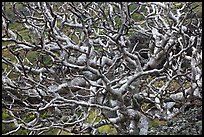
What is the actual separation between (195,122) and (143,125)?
5.36 feet

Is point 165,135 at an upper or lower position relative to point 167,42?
lower

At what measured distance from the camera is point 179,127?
298 inches

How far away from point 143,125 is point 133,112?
0.70 meters

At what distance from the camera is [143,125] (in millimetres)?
8828

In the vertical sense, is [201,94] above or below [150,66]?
below

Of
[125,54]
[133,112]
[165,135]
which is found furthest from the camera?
[133,112]

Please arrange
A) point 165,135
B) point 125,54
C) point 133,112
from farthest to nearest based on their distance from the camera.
Answer: point 133,112, point 125,54, point 165,135

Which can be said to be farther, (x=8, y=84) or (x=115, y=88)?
(x=115, y=88)

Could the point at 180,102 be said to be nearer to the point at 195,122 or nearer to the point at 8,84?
the point at 195,122

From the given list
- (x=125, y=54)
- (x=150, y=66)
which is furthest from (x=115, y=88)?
(x=150, y=66)

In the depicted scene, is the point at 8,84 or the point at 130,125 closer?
the point at 8,84

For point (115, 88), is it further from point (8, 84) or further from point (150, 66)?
point (8, 84)

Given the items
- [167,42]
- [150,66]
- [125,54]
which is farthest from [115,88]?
[167,42]

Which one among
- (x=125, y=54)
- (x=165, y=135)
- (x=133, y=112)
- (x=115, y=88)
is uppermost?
(x=125, y=54)
